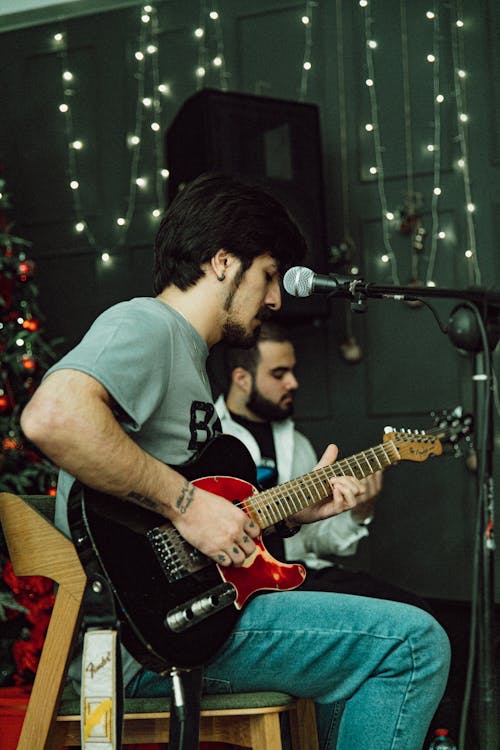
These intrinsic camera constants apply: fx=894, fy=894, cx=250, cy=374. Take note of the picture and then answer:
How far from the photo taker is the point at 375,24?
4445mm

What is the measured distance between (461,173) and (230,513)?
3.12m

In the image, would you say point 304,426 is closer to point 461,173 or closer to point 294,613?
point 461,173

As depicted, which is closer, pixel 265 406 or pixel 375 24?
pixel 265 406

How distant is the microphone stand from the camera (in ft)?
4.36

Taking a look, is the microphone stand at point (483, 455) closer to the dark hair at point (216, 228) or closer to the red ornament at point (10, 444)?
the dark hair at point (216, 228)

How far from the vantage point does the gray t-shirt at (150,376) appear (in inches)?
59.8

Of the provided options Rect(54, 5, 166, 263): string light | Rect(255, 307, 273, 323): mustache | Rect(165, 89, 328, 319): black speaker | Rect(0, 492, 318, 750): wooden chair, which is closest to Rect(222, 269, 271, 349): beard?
Rect(255, 307, 273, 323): mustache

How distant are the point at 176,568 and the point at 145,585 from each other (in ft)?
0.25

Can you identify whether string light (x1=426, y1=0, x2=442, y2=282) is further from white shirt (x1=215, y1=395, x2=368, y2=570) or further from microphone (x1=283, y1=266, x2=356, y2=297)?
microphone (x1=283, y1=266, x2=356, y2=297)

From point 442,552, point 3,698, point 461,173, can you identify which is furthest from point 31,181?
point 3,698

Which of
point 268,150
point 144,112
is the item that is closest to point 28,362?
point 268,150

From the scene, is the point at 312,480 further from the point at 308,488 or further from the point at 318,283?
the point at 318,283

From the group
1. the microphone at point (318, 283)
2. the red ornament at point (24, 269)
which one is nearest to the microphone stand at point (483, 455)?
the microphone at point (318, 283)

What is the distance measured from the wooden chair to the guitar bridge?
0.46 feet
